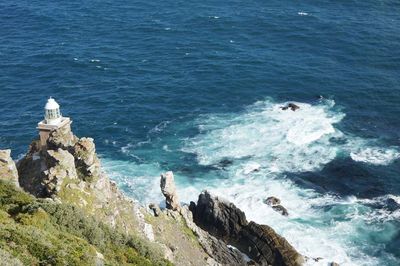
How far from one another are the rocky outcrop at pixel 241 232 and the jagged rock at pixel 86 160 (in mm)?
20463

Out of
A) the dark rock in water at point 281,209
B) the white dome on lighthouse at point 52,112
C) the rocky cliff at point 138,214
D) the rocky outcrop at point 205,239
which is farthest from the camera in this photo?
the dark rock in water at point 281,209

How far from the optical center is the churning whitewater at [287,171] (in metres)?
75.5

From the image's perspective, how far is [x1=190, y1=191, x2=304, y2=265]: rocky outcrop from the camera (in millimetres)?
68844

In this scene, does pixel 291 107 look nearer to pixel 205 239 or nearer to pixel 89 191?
pixel 205 239

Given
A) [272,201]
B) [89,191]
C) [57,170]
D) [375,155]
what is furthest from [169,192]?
[375,155]

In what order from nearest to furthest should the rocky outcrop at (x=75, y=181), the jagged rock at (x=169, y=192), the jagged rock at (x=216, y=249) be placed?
the rocky outcrop at (x=75, y=181)
the jagged rock at (x=216, y=249)
the jagged rock at (x=169, y=192)

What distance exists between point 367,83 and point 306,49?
67.6ft

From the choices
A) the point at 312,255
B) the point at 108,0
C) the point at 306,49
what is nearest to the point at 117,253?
the point at 312,255

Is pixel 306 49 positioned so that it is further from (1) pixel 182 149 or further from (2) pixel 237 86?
(1) pixel 182 149

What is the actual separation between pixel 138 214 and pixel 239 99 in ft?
186

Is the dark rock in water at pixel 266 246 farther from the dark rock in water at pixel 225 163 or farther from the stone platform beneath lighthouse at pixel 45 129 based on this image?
the stone platform beneath lighthouse at pixel 45 129

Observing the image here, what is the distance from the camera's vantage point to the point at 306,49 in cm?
13150

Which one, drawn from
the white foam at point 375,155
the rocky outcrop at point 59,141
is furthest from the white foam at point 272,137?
the rocky outcrop at point 59,141

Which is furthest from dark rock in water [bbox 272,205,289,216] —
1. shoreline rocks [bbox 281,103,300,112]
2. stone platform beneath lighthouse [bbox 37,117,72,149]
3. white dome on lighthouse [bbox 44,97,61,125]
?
white dome on lighthouse [bbox 44,97,61,125]
